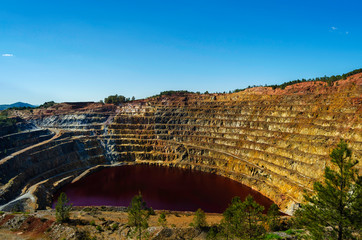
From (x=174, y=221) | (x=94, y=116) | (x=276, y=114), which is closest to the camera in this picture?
(x=174, y=221)

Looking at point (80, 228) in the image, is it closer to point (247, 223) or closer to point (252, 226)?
point (247, 223)

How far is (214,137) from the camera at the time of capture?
3307 inches

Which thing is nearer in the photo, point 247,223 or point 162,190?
point 247,223

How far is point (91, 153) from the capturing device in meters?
85.8

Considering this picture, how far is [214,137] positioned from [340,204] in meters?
68.8

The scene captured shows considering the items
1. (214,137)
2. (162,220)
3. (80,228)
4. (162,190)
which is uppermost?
(214,137)

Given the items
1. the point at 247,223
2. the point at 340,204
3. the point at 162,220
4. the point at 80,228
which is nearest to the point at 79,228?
the point at 80,228

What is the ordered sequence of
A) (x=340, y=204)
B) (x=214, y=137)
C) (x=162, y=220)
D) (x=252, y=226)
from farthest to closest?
1. (x=214, y=137)
2. (x=162, y=220)
3. (x=252, y=226)
4. (x=340, y=204)

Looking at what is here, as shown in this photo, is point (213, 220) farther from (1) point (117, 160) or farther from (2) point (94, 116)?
(2) point (94, 116)

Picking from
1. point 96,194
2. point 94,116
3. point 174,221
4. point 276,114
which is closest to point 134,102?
point 94,116

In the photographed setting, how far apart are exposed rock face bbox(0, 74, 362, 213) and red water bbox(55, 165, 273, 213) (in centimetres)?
482

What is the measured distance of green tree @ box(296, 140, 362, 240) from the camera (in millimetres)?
14898

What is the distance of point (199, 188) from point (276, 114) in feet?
125

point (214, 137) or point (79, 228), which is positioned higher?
point (214, 137)
